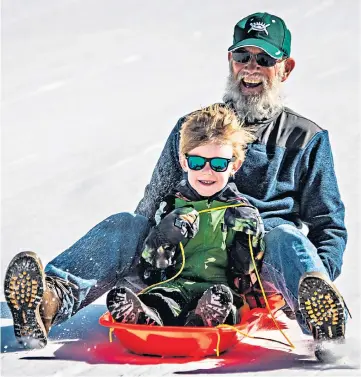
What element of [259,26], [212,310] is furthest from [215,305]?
[259,26]

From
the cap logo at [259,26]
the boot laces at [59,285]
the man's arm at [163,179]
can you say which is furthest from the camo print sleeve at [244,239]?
the cap logo at [259,26]

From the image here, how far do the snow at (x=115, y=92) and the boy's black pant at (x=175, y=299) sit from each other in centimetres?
109

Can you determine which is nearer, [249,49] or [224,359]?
[224,359]

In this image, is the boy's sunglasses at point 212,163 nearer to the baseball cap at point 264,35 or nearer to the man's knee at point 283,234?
the man's knee at point 283,234

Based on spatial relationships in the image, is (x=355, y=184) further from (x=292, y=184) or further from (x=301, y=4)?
Answer: (x=301, y=4)

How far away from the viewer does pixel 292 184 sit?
3.12 metres

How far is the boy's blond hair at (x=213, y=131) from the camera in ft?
9.43

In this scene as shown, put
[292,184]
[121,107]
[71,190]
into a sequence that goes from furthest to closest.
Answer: [121,107], [71,190], [292,184]

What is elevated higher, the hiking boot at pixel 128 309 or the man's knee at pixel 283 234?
the man's knee at pixel 283 234

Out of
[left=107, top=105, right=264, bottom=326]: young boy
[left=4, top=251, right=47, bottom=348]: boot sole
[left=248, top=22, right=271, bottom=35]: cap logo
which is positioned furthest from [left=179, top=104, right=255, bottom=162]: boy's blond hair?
[left=4, top=251, right=47, bottom=348]: boot sole

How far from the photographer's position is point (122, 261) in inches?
Result: 113

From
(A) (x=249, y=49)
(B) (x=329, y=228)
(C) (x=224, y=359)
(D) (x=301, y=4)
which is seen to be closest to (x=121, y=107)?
(D) (x=301, y=4)

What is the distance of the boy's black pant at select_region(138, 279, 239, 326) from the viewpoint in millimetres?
2652

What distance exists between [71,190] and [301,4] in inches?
89.2
